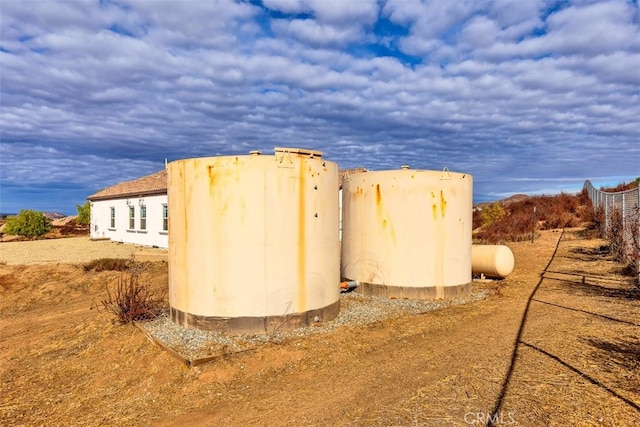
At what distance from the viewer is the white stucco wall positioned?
22.8m

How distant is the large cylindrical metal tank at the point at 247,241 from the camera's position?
7461 millimetres

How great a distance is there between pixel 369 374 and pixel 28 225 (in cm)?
3803

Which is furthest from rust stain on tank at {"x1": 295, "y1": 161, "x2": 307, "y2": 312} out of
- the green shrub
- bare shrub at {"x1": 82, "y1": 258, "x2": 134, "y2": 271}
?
the green shrub

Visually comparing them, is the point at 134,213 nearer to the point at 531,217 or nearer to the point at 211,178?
the point at 211,178

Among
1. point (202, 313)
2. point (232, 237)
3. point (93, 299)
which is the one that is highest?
point (232, 237)

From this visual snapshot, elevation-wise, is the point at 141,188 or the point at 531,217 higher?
the point at 141,188

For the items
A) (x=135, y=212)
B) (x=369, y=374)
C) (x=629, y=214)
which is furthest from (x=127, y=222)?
(x=629, y=214)

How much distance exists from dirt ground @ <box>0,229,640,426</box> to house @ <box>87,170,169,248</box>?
505 inches

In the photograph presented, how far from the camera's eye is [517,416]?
450 cm

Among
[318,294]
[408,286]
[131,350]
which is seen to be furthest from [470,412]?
[408,286]

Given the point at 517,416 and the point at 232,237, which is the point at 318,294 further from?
the point at 517,416

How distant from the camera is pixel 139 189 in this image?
25078mm

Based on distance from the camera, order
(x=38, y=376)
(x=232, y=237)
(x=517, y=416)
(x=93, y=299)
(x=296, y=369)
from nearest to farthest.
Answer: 1. (x=517, y=416)
2. (x=296, y=369)
3. (x=38, y=376)
4. (x=232, y=237)
5. (x=93, y=299)

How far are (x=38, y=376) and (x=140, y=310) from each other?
202 cm
